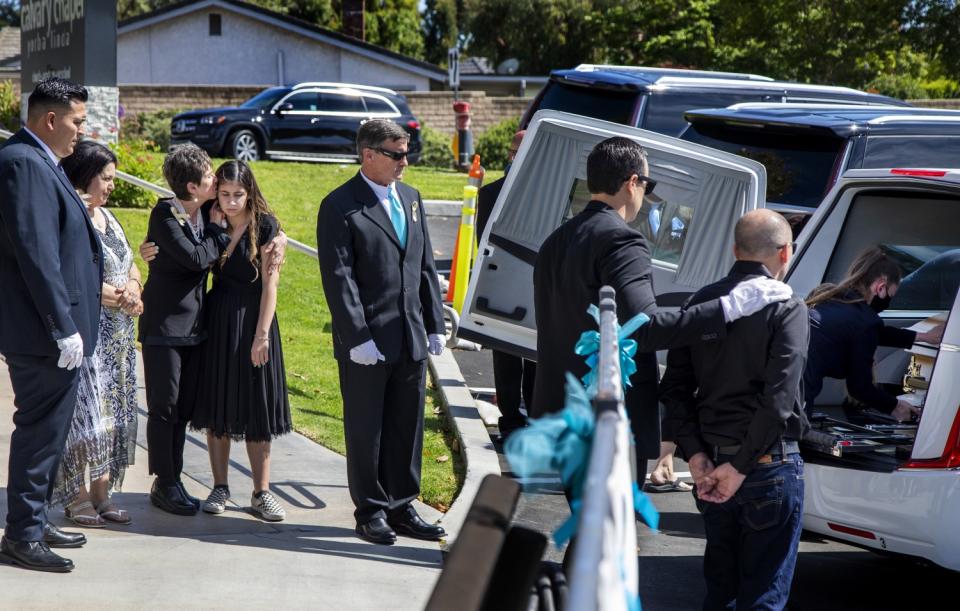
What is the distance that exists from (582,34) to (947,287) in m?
47.8

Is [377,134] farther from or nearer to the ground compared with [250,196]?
farther from the ground

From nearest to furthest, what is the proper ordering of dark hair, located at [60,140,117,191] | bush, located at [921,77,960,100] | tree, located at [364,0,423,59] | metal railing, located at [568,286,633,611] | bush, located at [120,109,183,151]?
1. metal railing, located at [568,286,633,611]
2. dark hair, located at [60,140,117,191]
3. bush, located at [120,109,183,151]
4. bush, located at [921,77,960,100]
5. tree, located at [364,0,423,59]

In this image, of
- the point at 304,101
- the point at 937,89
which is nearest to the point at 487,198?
the point at 304,101

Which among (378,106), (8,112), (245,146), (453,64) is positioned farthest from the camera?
(378,106)

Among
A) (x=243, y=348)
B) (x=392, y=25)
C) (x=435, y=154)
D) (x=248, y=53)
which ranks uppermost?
(x=392, y=25)

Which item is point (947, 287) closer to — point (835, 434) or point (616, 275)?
point (835, 434)

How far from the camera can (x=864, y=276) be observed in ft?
19.0

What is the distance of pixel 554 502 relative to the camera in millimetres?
6836

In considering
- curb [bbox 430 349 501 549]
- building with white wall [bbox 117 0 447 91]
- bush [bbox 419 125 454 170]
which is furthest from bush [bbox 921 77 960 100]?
curb [bbox 430 349 501 549]

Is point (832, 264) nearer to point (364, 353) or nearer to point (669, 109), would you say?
point (364, 353)

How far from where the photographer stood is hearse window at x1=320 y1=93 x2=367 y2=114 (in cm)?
2598

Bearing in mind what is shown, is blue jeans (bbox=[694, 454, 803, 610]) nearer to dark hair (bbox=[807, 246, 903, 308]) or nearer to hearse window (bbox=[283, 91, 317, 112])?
dark hair (bbox=[807, 246, 903, 308])

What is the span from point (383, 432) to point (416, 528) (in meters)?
0.50

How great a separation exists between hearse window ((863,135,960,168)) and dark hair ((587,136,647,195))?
3.81 metres
